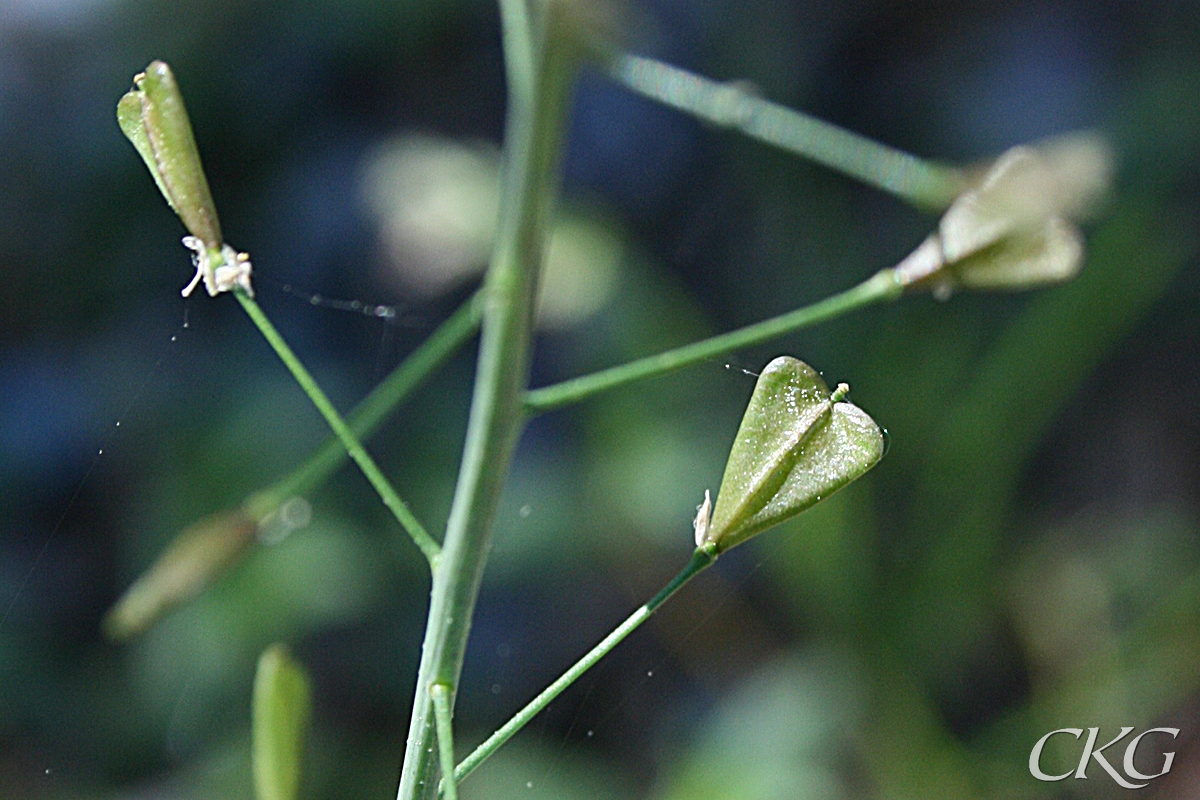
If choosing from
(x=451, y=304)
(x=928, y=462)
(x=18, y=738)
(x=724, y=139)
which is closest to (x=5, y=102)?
(x=451, y=304)

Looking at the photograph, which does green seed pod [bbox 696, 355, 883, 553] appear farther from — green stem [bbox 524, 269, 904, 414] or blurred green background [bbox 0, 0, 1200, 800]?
blurred green background [bbox 0, 0, 1200, 800]

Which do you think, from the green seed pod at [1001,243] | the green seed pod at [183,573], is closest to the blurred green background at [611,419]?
the green seed pod at [183,573]

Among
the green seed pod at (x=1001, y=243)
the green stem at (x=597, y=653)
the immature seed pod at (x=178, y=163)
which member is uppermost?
the immature seed pod at (x=178, y=163)

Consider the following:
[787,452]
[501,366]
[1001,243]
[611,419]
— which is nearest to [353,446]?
[501,366]

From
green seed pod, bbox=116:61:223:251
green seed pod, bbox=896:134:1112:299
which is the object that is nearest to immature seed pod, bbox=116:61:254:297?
green seed pod, bbox=116:61:223:251

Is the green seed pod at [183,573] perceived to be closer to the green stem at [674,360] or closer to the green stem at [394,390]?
the green stem at [394,390]

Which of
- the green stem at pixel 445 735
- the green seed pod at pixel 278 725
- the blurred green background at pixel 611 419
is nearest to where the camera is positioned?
the green stem at pixel 445 735

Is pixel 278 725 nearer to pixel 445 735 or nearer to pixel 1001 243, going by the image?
pixel 445 735

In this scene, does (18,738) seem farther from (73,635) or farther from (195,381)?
(195,381)
